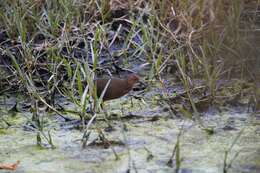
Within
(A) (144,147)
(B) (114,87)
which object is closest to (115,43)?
(B) (114,87)

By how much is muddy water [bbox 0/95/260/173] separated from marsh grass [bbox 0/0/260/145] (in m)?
0.11

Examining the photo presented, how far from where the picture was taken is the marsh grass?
2885 mm

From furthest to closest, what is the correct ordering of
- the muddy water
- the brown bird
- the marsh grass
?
the marsh grass
the brown bird
the muddy water

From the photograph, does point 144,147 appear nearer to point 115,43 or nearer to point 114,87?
point 114,87

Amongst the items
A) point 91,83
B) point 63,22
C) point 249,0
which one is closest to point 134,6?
point 63,22

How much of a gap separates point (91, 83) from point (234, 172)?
670 millimetres

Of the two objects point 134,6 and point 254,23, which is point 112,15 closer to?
point 134,6

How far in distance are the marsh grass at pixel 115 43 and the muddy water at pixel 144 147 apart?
112 millimetres

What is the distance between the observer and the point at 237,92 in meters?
2.95

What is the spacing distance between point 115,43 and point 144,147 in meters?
1.37

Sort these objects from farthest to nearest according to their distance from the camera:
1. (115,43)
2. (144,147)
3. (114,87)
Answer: (115,43)
(114,87)
(144,147)

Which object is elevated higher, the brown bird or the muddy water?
the brown bird

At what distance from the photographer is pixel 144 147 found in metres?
2.36

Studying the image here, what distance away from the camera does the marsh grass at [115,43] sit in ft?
9.46
